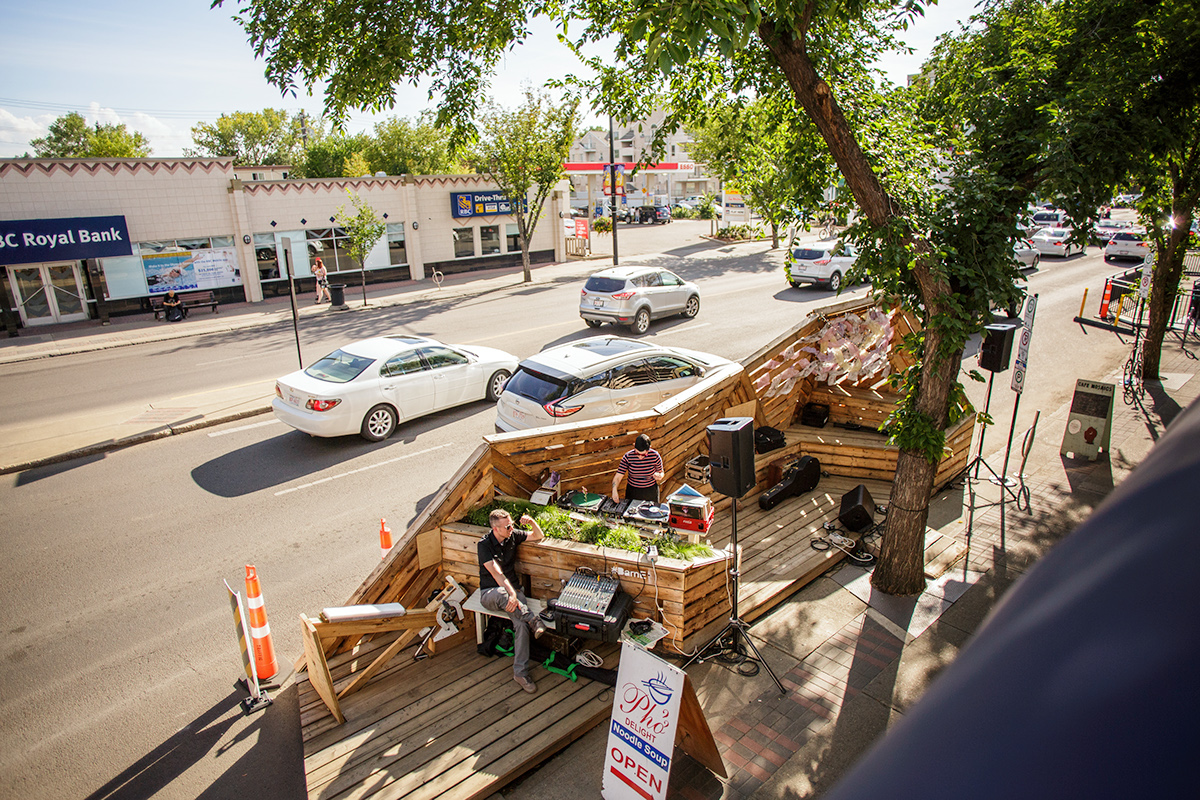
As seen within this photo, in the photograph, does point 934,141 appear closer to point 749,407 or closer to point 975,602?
point 749,407

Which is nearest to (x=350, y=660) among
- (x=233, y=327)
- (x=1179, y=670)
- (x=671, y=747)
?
(x=671, y=747)

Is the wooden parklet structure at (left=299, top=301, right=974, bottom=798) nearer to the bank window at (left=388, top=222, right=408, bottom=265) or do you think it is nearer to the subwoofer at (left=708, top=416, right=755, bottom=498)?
the subwoofer at (left=708, top=416, right=755, bottom=498)

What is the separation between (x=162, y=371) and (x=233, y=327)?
5.65 metres

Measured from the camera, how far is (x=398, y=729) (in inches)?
240

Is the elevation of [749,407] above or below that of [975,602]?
above

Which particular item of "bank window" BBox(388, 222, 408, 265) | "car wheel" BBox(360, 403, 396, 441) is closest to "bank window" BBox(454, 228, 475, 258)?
"bank window" BBox(388, 222, 408, 265)

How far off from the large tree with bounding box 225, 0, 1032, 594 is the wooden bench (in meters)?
19.9

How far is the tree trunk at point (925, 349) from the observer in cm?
689

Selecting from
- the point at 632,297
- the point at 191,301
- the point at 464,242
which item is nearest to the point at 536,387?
the point at 632,297

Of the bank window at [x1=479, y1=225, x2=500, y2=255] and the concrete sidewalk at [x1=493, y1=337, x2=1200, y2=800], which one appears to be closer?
the concrete sidewalk at [x1=493, y1=337, x2=1200, y2=800]

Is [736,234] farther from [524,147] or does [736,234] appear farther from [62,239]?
[62,239]

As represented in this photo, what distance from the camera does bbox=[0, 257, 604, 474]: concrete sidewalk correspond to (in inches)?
523

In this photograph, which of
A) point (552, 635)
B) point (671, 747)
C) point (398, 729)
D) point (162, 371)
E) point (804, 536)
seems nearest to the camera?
point (671, 747)

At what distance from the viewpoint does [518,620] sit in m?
6.65
